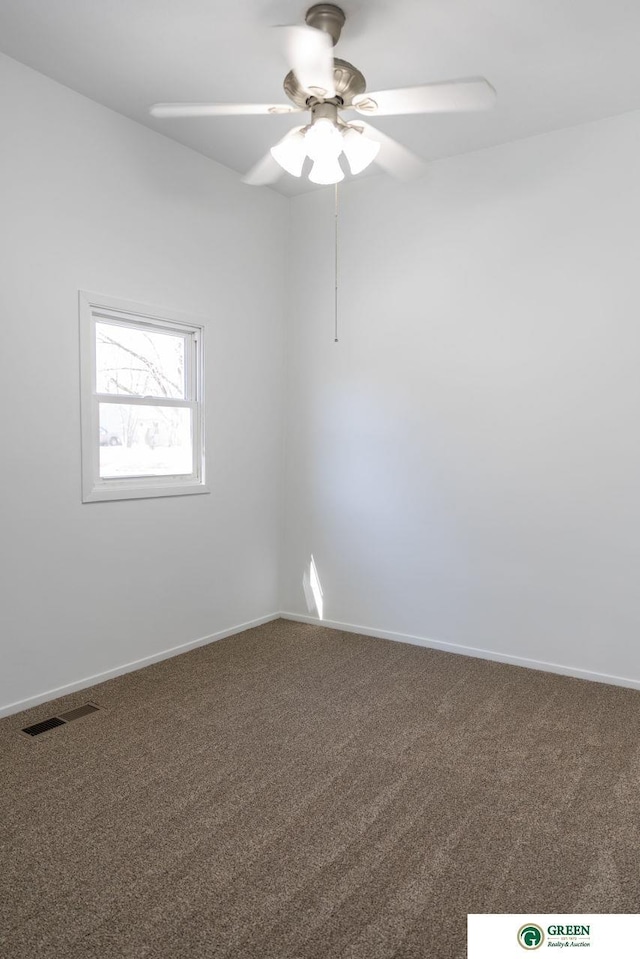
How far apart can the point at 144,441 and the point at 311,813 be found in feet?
7.08

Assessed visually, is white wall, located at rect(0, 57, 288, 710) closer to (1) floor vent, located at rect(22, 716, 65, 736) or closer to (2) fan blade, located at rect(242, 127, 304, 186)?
(1) floor vent, located at rect(22, 716, 65, 736)

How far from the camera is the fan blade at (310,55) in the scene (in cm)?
184

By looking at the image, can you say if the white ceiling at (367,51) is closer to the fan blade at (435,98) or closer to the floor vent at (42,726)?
the fan blade at (435,98)

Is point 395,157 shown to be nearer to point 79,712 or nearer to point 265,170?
point 265,170

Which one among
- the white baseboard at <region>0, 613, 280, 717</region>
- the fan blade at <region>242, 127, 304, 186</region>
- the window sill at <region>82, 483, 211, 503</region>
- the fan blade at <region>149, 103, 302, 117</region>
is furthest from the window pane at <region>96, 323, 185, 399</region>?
the white baseboard at <region>0, 613, 280, 717</region>

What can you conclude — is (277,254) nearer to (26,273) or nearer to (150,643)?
(26,273)

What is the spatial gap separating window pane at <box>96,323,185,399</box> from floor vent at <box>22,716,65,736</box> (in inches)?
61.5

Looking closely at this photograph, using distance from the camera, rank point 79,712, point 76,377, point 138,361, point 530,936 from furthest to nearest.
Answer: point 138,361 < point 76,377 < point 79,712 < point 530,936

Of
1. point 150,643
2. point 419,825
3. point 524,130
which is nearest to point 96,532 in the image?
point 150,643

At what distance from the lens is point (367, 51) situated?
268cm

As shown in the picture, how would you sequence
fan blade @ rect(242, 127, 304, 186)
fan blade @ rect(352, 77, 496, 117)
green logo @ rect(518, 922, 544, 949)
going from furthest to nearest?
fan blade @ rect(242, 127, 304, 186) → fan blade @ rect(352, 77, 496, 117) → green logo @ rect(518, 922, 544, 949)

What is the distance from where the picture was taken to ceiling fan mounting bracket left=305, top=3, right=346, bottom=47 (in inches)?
93.9

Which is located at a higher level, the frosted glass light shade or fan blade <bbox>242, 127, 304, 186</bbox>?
fan blade <bbox>242, 127, 304, 186</bbox>

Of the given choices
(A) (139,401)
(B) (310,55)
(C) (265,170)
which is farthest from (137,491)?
(B) (310,55)
